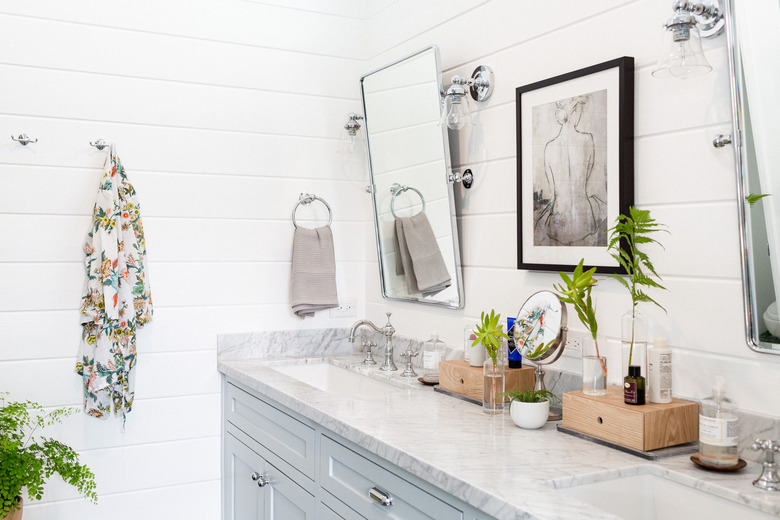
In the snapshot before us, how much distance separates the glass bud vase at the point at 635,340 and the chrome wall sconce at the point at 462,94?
87 centimetres

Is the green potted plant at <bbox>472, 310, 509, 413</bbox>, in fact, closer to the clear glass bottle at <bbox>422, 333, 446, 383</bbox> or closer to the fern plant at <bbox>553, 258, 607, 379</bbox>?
the fern plant at <bbox>553, 258, 607, 379</bbox>

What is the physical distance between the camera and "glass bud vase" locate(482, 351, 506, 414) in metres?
1.76

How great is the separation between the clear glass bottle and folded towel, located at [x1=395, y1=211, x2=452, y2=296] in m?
0.20

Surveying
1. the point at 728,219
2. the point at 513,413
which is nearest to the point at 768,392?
the point at 728,219

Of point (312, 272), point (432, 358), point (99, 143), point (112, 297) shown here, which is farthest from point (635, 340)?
point (99, 143)

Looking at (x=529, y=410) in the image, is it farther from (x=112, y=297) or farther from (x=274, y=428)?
(x=112, y=297)

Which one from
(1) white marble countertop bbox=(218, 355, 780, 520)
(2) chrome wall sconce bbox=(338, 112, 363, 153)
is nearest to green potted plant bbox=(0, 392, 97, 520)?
(1) white marble countertop bbox=(218, 355, 780, 520)

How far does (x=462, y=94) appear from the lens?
2.10 m

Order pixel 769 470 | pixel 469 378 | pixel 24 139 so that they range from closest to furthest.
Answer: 1. pixel 769 470
2. pixel 469 378
3. pixel 24 139

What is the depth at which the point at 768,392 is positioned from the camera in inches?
52.0

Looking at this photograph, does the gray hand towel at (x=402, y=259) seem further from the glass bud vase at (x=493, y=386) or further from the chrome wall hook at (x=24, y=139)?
the chrome wall hook at (x=24, y=139)

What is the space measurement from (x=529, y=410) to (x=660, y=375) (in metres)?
0.31

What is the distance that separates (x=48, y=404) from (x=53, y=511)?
0.38 m

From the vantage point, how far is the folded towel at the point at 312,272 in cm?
274
